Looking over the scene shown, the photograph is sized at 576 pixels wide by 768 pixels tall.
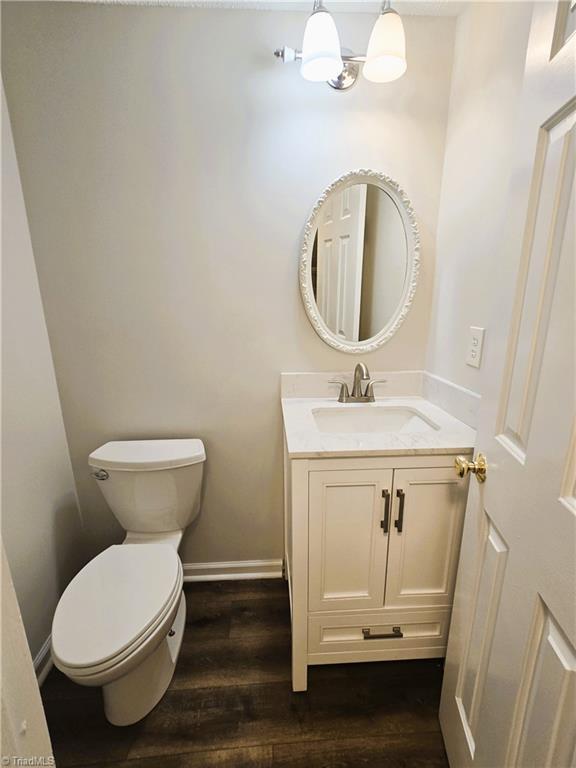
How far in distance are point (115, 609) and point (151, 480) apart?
1.45 feet

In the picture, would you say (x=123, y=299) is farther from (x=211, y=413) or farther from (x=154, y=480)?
(x=154, y=480)

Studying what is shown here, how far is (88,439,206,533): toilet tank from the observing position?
135 centimetres

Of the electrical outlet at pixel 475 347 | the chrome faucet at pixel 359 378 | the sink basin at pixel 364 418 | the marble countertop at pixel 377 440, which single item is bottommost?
the sink basin at pixel 364 418

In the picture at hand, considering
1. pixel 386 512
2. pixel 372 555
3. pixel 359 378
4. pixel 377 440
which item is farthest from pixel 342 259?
pixel 372 555

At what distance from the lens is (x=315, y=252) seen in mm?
1397

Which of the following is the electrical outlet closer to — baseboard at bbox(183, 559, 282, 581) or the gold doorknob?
the gold doorknob

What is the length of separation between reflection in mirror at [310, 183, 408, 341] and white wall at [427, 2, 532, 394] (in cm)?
18

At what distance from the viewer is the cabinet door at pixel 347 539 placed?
1.07 meters

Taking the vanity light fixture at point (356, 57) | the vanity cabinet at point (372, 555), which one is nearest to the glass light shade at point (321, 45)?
the vanity light fixture at point (356, 57)

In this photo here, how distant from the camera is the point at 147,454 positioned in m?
1.40

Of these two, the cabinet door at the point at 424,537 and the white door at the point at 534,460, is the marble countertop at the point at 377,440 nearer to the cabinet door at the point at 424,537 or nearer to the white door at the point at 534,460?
the cabinet door at the point at 424,537

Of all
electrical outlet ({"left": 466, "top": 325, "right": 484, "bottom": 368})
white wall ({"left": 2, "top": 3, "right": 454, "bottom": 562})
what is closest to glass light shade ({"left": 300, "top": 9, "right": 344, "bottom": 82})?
white wall ({"left": 2, "top": 3, "right": 454, "bottom": 562})

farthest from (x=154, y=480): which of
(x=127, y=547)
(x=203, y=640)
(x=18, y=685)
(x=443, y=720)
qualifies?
(x=443, y=720)

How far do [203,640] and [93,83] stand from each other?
2143mm
